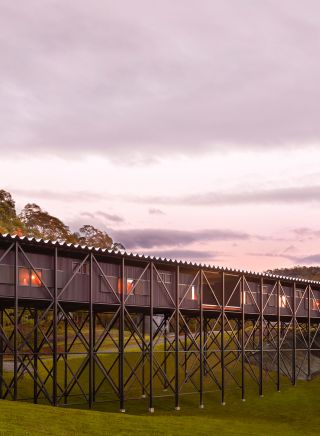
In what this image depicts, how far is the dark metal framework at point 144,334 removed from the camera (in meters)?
40.0

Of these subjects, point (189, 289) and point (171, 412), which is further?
point (189, 289)

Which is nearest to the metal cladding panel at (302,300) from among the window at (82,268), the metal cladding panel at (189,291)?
the metal cladding panel at (189,291)

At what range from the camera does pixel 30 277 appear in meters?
38.8

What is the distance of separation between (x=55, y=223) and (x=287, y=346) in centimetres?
5837

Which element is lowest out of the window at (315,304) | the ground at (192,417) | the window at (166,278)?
the ground at (192,417)

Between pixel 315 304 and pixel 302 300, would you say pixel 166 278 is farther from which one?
pixel 315 304

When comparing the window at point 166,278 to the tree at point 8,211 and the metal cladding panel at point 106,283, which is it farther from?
the tree at point 8,211

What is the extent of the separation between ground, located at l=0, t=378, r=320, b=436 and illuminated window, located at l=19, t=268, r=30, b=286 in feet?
24.7

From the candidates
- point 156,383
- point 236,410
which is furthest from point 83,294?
point 156,383

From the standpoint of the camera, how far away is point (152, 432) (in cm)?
3067

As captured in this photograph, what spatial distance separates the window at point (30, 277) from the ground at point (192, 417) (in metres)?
7.63

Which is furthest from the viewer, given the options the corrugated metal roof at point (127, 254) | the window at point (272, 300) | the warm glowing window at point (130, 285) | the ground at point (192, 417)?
the window at point (272, 300)

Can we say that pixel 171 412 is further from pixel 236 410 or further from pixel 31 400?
pixel 31 400

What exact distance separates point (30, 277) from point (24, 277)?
355 mm
